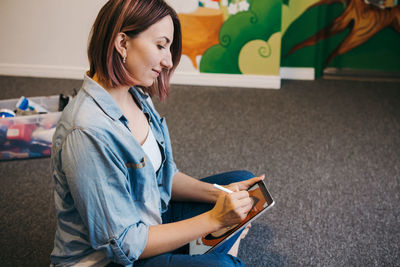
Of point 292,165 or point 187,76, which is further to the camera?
point 187,76

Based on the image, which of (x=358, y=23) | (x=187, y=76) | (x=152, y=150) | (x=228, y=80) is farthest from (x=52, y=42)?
(x=152, y=150)

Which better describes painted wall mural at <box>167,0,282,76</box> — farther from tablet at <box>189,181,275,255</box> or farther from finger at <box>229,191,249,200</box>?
finger at <box>229,191,249,200</box>

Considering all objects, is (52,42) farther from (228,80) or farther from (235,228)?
(235,228)

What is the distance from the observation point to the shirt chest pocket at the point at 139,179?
1.04 m

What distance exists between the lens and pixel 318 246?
162 cm

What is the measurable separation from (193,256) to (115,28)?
587mm

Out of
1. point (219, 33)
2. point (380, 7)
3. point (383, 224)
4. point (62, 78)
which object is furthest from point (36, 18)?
point (383, 224)

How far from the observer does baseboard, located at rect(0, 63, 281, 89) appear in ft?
10.3

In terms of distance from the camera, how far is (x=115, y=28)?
0.99m

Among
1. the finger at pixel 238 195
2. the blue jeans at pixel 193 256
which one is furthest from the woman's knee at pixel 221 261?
the finger at pixel 238 195

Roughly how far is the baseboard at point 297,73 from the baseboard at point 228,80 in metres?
0.23

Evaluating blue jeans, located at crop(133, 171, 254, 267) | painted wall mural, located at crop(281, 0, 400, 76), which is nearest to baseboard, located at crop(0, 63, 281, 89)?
painted wall mural, located at crop(281, 0, 400, 76)

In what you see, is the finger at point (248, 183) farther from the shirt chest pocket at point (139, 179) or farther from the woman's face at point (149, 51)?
the woman's face at point (149, 51)

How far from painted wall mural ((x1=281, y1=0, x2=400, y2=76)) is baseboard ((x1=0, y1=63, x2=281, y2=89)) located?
1.05ft
